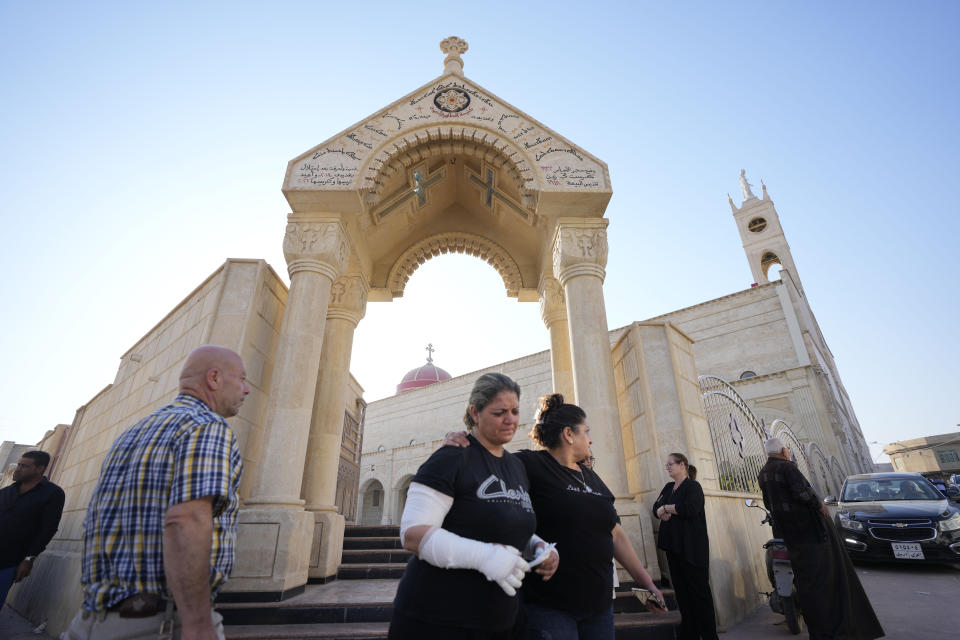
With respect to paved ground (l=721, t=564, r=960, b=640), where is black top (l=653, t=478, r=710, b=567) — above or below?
above

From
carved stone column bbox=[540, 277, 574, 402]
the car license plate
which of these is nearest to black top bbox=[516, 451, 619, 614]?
carved stone column bbox=[540, 277, 574, 402]

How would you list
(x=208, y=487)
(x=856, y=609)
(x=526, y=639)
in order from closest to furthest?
(x=208, y=487) → (x=526, y=639) → (x=856, y=609)

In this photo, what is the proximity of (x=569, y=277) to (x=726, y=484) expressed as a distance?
10.6 feet

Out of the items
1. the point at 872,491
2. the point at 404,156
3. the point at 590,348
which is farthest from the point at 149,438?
the point at 872,491

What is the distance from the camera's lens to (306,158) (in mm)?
5617

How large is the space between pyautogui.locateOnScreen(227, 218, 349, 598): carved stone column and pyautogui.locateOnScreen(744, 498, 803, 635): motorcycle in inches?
174

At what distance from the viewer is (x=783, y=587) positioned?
4141mm

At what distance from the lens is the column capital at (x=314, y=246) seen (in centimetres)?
527

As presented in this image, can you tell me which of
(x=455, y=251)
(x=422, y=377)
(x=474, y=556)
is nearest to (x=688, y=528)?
(x=474, y=556)

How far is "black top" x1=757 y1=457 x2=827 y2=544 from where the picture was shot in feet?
12.0

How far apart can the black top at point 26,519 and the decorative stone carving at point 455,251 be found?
15.2ft

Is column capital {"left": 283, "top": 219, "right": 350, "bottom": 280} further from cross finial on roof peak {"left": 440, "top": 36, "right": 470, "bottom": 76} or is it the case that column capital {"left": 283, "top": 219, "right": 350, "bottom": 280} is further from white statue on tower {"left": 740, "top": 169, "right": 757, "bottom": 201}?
white statue on tower {"left": 740, "top": 169, "right": 757, "bottom": 201}

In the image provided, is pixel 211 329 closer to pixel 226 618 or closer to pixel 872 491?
pixel 226 618

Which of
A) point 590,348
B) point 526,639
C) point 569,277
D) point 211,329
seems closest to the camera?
point 526,639
